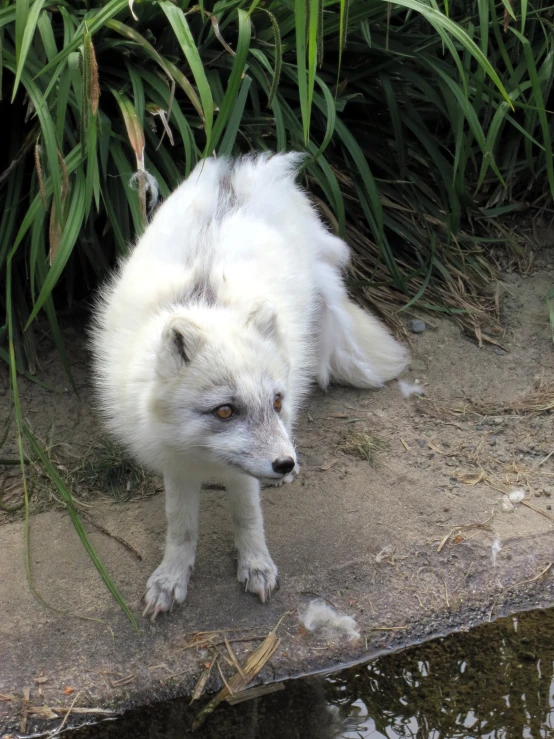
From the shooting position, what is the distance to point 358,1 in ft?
13.7

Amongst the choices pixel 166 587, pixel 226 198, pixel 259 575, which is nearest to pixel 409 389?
pixel 226 198

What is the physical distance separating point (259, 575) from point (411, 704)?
690 millimetres

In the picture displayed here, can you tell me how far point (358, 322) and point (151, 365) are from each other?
5.57 ft

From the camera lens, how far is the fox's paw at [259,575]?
10.2ft

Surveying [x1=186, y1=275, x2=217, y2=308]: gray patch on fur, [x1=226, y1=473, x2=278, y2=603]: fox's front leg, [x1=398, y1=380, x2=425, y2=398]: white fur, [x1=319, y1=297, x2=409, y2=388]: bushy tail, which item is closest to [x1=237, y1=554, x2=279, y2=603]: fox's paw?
[x1=226, y1=473, x2=278, y2=603]: fox's front leg

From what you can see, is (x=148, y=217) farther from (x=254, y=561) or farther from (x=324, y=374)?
(x=254, y=561)

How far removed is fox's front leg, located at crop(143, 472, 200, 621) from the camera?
3074mm

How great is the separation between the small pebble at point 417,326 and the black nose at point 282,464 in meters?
2.19

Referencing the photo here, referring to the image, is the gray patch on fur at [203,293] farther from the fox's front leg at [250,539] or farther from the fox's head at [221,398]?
the fox's front leg at [250,539]

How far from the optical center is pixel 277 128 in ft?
13.4

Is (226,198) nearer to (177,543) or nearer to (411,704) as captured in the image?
(177,543)

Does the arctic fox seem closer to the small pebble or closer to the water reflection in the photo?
the water reflection

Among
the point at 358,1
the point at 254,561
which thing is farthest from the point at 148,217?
the point at 254,561

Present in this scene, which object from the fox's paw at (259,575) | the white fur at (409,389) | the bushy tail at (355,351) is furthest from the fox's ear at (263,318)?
the white fur at (409,389)
